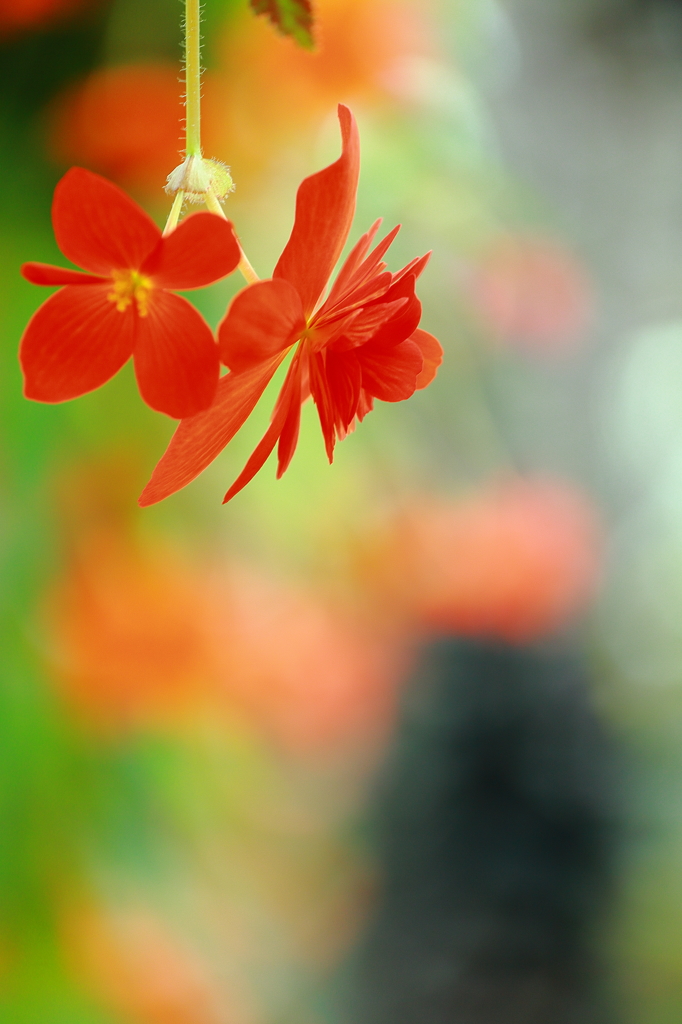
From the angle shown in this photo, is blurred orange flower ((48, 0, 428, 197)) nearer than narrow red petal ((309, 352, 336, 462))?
No

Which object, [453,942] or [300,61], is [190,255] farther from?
[453,942]

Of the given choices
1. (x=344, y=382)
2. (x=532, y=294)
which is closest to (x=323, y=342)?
(x=344, y=382)

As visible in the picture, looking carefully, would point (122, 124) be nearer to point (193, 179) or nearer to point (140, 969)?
point (193, 179)

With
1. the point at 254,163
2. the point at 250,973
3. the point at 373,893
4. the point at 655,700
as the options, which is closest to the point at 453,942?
the point at 373,893

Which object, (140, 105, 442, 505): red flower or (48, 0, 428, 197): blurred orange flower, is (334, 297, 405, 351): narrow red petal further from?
(48, 0, 428, 197): blurred orange flower

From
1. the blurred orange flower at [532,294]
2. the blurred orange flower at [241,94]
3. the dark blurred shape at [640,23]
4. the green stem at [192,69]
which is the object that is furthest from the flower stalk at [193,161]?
the dark blurred shape at [640,23]

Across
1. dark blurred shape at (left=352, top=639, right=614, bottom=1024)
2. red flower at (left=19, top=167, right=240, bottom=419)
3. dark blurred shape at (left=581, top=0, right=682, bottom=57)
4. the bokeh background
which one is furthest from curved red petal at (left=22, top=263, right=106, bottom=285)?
dark blurred shape at (left=581, top=0, right=682, bottom=57)
